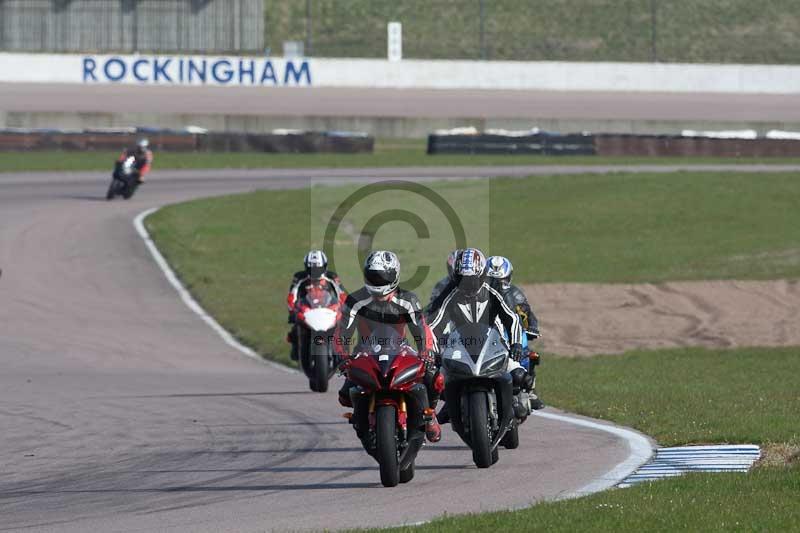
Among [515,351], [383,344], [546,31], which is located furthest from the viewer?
[546,31]

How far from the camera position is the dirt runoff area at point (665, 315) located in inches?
870

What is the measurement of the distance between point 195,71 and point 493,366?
49.9 metres

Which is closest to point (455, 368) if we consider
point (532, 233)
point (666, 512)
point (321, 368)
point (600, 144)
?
point (666, 512)

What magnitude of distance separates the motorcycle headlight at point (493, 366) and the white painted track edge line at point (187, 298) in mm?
8542

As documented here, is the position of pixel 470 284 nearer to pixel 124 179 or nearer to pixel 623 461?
pixel 623 461

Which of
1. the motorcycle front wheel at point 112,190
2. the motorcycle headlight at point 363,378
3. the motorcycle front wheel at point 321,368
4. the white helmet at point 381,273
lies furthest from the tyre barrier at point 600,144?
the motorcycle headlight at point 363,378

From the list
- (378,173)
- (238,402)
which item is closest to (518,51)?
(378,173)

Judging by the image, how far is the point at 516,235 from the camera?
3409 cm

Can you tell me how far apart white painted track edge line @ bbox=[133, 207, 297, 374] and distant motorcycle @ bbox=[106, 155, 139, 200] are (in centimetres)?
131

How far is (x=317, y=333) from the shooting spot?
17.0m

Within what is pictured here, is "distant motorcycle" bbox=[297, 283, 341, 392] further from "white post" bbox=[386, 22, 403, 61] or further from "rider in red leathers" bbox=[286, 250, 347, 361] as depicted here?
"white post" bbox=[386, 22, 403, 61]

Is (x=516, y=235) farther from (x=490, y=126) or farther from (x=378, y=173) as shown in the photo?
(x=490, y=126)

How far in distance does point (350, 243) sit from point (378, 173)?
32.1 ft

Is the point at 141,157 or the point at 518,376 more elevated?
the point at 141,157
